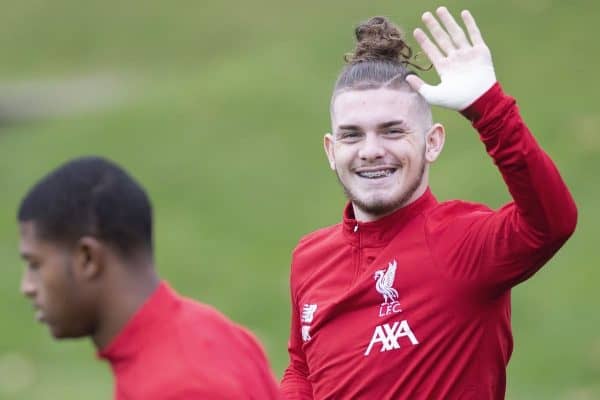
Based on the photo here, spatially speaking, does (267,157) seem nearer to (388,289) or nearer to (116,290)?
(388,289)

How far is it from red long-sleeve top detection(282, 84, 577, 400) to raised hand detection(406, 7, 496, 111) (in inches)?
2.0

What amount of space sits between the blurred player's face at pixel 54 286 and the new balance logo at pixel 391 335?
5.03ft

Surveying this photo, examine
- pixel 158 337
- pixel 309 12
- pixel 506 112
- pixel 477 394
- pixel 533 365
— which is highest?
pixel 309 12

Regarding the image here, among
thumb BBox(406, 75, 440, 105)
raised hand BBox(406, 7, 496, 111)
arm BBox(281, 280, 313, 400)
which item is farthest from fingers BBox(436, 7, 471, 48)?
arm BBox(281, 280, 313, 400)

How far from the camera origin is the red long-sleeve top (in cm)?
547

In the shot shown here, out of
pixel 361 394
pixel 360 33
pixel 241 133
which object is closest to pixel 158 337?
pixel 361 394

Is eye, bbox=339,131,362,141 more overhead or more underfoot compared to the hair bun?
more underfoot

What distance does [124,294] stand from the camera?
4.60m

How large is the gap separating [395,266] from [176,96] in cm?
1628

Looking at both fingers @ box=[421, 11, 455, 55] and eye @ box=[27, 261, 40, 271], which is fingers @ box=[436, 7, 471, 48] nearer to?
fingers @ box=[421, 11, 455, 55]

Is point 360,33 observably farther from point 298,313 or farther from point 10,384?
point 10,384

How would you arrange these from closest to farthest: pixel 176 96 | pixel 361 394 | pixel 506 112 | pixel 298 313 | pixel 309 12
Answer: pixel 506 112
pixel 361 394
pixel 298 313
pixel 176 96
pixel 309 12

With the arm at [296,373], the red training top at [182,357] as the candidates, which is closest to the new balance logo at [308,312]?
the arm at [296,373]

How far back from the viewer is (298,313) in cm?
633
